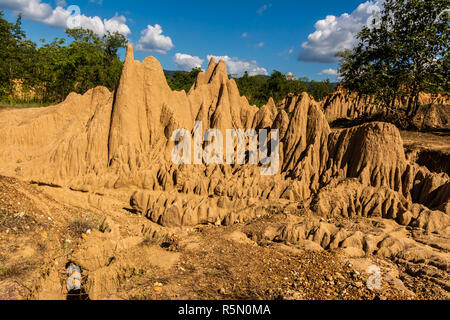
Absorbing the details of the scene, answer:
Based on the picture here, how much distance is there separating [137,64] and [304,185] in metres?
9.07

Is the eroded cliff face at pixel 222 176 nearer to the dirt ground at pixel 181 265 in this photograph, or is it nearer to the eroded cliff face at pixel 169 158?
the eroded cliff face at pixel 169 158

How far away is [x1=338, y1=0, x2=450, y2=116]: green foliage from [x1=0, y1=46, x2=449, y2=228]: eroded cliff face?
12348 millimetres

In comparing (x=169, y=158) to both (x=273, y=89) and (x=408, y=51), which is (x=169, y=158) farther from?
(x=273, y=89)

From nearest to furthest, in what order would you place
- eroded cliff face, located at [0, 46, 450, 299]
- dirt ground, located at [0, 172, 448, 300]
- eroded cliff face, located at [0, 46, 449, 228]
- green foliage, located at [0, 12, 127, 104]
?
dirt ground, located at [0, 172, 448, 300] < eroded cliff face, located at [0, 46, 450, 299] < eroded cliff face, located at [0, 46, 449, 228] < green foliage, located at [0, 12, 127, 104]

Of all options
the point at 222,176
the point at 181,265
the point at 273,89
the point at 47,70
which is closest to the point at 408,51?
the point at 222,176

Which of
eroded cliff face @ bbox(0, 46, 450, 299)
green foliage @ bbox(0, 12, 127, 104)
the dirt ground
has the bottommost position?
the dirt ground

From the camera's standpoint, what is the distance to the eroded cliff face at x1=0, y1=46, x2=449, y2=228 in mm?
9718

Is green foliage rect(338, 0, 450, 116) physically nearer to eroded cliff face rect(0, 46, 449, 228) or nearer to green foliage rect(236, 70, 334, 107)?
eroded cliff face rect(0, 46, 449, 228)

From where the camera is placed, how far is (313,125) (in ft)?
37.6

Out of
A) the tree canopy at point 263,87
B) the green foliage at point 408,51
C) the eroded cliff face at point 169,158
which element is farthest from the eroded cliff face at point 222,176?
the tree canopy at point 263,87

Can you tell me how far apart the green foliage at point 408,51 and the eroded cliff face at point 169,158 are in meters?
12.3

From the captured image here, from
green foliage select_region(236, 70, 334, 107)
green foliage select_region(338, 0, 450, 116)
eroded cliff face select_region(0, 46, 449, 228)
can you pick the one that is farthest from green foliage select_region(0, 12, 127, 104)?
green foliage select_region(338, 0, 450, 116)
